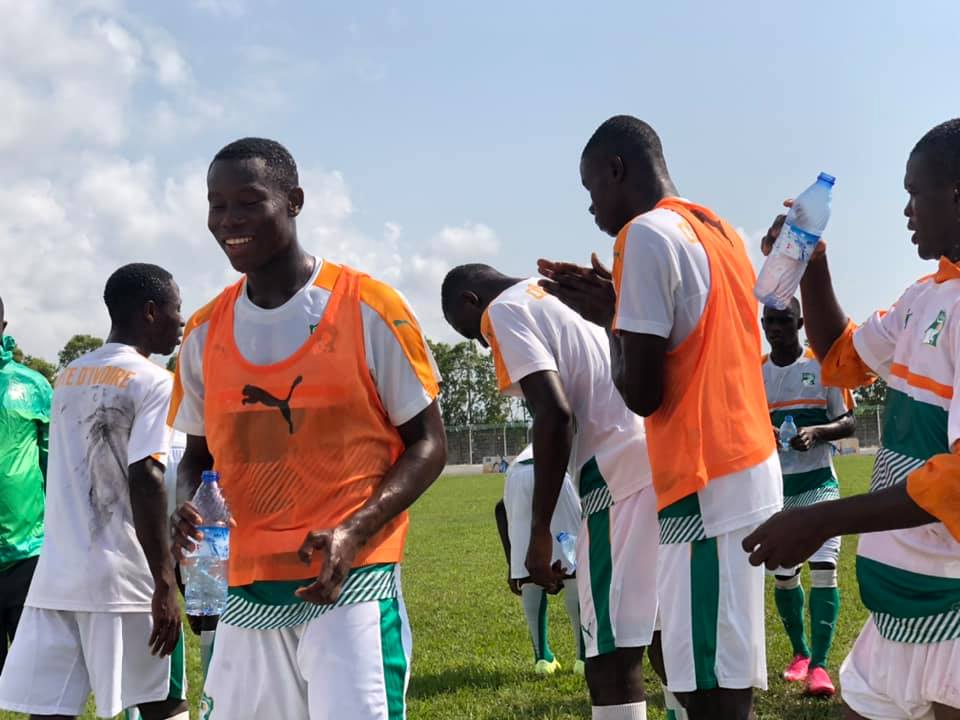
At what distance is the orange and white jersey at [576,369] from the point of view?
450 cm

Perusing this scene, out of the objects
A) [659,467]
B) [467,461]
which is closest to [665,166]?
[659,467]

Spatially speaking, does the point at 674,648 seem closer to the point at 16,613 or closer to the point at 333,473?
the point at 333,473

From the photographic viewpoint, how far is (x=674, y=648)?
11.7 feet

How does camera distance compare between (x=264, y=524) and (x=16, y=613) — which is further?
(x=16, y=613)

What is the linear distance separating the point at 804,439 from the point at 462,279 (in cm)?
336

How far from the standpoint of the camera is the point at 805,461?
809 centimetres

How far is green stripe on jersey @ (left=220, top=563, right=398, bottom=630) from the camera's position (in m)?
3.13

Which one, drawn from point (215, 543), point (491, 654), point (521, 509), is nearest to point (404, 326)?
point (215, 543)

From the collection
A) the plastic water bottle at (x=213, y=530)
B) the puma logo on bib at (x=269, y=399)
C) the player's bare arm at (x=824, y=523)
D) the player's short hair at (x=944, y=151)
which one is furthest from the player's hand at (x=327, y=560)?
the player's short hair at (x=944, y=151)

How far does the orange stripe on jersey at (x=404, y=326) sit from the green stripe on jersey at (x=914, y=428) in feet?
4.66

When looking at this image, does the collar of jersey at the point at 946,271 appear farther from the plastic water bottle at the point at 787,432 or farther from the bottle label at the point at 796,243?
the plastic water bottle at the point at 787,432

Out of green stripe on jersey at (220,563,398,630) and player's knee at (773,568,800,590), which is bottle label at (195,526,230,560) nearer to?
green stripe on jersey at (220,563,398,630)

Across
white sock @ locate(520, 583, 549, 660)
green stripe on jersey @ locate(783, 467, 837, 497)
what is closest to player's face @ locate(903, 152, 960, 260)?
green stripe on jersey @ locate(783, 467, 837, 497)

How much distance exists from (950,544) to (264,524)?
2.02 meters
